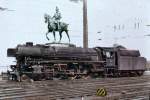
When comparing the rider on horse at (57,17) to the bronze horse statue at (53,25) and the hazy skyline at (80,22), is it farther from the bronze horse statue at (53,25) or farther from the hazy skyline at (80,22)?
the hazy skyline at (80,22)

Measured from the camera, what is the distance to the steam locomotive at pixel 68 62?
22.3m

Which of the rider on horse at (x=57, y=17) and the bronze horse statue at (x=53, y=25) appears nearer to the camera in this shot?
the bronze horse statue at (x=53, y=25)

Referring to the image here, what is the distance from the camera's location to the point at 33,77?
71.9 ft

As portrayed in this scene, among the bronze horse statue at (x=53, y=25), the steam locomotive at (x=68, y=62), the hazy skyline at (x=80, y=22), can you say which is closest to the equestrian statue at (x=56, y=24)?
the bronze horse statue at (x=53, y=25)

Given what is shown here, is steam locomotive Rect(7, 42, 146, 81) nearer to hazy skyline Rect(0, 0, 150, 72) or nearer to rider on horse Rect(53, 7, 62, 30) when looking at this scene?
hazy skyline Rect(0, 0, 150, 72)

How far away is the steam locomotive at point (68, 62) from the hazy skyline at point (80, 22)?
418cm

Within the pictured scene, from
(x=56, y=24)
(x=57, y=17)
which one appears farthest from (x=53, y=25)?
(x=57, y=17)

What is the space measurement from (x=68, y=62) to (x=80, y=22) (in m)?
9.41

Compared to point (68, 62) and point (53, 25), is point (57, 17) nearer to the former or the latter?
point (53, 25)

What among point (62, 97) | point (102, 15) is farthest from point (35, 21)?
point (62, 97)

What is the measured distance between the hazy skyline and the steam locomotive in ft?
13.7

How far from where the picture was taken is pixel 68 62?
24125 mm

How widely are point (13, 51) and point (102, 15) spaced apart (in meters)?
13.7

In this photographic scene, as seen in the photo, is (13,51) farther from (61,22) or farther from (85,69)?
(61,22)
